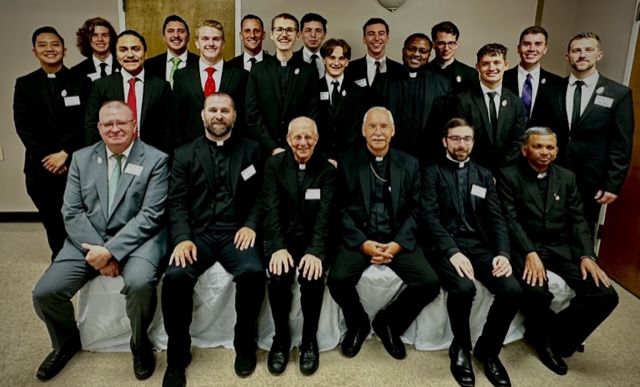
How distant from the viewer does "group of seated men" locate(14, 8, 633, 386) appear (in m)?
2.58

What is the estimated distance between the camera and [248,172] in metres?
2.86

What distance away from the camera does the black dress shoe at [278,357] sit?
8.29 ft

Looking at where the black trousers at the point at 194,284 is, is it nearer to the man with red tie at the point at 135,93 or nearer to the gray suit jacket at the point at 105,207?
the gray suit jacket at the point at 105,207

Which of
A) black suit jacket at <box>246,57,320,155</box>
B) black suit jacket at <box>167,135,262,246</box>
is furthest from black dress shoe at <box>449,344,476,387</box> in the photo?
black suit jacket at <box>246,57,320,155</box>

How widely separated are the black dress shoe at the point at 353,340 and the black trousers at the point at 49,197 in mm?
2447

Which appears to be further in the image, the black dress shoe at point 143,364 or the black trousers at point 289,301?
the black trousers at point 289,301

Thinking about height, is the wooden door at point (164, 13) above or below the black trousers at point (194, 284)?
above

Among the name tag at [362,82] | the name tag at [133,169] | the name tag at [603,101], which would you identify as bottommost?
the name tag at [133,169]

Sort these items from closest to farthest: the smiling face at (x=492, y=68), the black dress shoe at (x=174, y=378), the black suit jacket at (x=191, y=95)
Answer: the black dress shoe at (x=174, y=378)
the smiling face at (x=492, y=68)
the black suit jacket at (x=191, y=95)

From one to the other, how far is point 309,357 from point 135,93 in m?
2.15

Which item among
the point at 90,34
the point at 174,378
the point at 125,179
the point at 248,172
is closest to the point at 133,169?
the point at 125,179

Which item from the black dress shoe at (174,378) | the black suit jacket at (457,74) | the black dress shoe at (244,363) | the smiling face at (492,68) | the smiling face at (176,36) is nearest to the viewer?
the black dress shoe at (174,378)

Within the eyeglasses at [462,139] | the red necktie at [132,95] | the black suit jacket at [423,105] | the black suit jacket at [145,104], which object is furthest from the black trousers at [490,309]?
the red necktie at [132,95]

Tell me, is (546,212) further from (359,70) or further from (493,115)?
(359,70)
